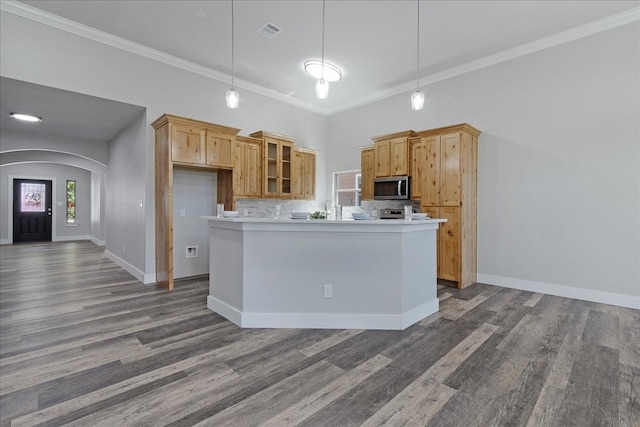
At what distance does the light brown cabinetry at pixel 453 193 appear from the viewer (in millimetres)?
4355

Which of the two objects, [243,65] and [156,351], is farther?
[243,65]

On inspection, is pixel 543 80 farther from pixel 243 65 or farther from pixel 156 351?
pixel 156 351

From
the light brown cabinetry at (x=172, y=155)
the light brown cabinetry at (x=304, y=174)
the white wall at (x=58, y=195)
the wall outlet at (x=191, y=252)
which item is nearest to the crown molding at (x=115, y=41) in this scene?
the light brown cabinetry at (x=172, y=155)

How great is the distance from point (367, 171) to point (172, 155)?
3.51 meters

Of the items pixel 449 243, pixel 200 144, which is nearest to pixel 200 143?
pixel 200 144

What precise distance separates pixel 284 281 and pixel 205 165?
8.47 ft

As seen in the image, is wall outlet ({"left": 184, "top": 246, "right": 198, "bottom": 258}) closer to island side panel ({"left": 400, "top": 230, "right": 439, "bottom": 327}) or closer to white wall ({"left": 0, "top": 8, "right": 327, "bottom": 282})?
white wall ({"left": 0, "top": 8, "right": 327, "bottom": 282})

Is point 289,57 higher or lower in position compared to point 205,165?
higher

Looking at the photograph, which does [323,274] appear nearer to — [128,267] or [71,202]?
[128,267]

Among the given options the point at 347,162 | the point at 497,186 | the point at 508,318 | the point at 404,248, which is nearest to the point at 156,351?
the point at 404,248

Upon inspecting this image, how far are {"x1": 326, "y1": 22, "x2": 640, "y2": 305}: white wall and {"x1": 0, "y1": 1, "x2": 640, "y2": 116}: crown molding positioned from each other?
0.29ft

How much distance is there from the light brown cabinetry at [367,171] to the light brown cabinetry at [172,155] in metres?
2.57

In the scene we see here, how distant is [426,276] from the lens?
3.27 meters

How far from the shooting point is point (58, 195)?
10.1 metres
